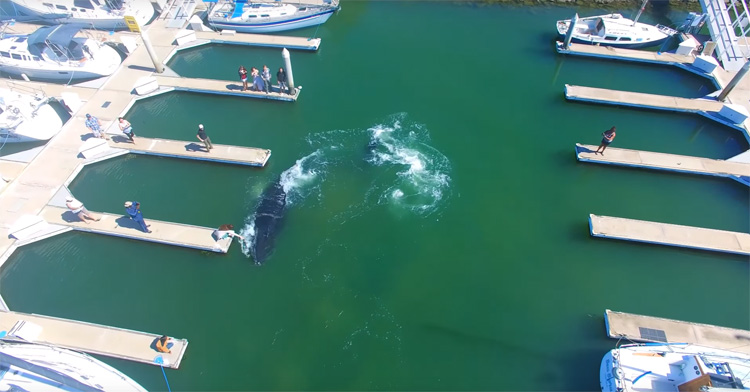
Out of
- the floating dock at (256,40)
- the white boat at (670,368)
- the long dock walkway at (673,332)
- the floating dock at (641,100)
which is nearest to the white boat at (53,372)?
the white boat at (670,368)

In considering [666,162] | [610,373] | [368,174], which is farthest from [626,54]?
[610,373]

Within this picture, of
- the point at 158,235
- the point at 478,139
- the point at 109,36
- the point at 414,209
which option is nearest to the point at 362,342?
the point at 414,209

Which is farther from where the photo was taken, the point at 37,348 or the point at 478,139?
the point at 478,139

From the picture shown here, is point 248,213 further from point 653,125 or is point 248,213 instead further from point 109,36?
point 653,125

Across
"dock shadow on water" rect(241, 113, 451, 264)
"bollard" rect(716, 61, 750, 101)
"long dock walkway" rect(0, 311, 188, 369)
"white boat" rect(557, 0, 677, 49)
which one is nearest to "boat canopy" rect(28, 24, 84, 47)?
"dock shadow on water" rect(241, 113, 451, 264)

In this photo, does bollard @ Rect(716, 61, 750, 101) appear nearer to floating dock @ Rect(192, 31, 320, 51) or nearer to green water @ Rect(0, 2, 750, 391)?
green water @ Rect(0, 2, 750, 391)
